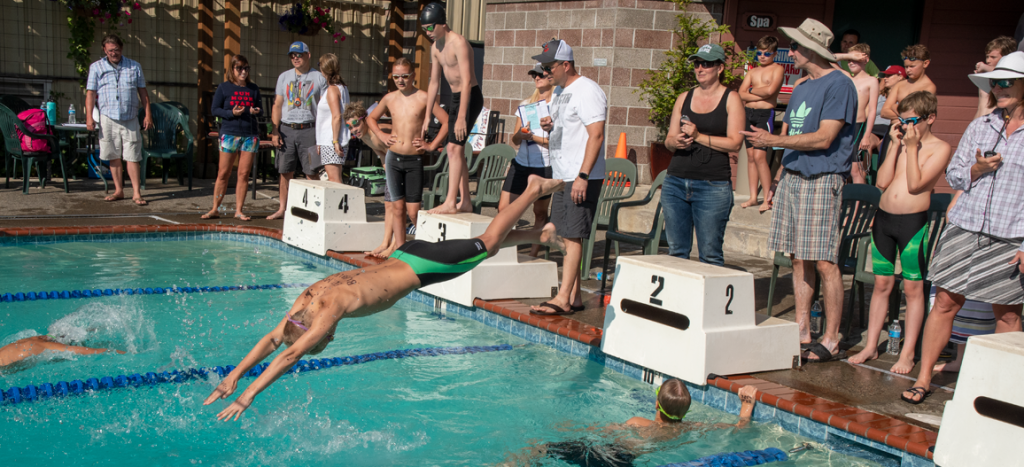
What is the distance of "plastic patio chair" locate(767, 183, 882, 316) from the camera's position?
548 centimetres

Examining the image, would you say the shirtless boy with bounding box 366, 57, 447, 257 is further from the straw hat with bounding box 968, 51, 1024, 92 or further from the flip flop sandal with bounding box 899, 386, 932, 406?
the straw hat with bounding box 968, 51, 1024, 92

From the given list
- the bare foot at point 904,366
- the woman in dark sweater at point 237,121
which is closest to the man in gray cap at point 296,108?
the woman in dark sweater at point 237,121

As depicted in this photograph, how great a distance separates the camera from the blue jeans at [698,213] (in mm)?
5285

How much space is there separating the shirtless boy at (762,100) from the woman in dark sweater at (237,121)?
17.7 feet

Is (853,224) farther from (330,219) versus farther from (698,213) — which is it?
(330,219)

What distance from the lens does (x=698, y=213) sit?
5371 mm

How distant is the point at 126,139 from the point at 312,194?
11.3 ft

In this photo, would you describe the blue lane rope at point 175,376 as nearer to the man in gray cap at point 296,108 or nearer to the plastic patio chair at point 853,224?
the plastic patio chair at point 853,224

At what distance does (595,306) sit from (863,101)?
324 cm

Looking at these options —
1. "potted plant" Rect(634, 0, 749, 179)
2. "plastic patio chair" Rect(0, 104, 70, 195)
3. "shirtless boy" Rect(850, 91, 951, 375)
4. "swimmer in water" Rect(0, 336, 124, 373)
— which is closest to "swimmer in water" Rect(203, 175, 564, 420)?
"swimmer in water" Rect(0, 336, 124, 373)

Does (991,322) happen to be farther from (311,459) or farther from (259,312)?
(259,312)

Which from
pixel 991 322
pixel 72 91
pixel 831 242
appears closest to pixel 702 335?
pixel 831 242

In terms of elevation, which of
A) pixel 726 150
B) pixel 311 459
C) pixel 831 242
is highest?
pixel 726 150

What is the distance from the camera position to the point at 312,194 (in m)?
7.82
